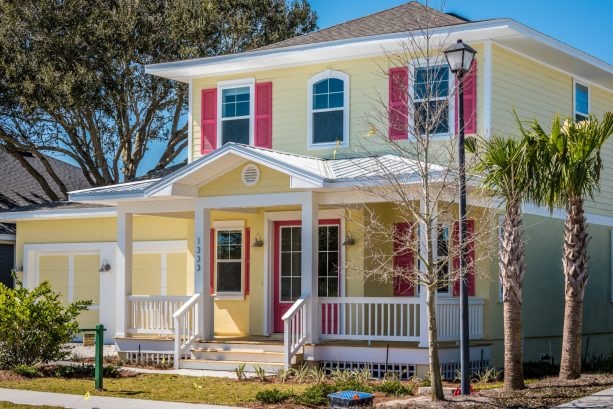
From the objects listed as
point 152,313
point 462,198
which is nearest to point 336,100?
point 152,313

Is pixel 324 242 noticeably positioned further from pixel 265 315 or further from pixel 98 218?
pixel 98 218

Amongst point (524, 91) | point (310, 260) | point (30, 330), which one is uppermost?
point (524, 91)

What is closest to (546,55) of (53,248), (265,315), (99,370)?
(265,315)

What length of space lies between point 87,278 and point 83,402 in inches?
468

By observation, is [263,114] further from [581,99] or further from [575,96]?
[581,99]

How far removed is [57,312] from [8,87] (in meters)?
14.9

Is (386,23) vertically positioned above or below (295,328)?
above

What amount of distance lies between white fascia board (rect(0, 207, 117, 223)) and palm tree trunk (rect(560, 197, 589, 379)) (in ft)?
40.6

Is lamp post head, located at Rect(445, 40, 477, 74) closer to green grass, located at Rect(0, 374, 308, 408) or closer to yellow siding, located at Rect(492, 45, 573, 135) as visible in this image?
yellow siding, located at Rect(492, 45, 573, 135)

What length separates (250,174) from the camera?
61.6 ft

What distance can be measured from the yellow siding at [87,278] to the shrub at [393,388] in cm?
1218

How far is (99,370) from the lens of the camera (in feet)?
51.3

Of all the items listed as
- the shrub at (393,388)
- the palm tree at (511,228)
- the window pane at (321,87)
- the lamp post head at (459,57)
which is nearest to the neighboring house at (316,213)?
the window pane at (321,87)

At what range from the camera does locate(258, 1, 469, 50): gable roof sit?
19.5m
